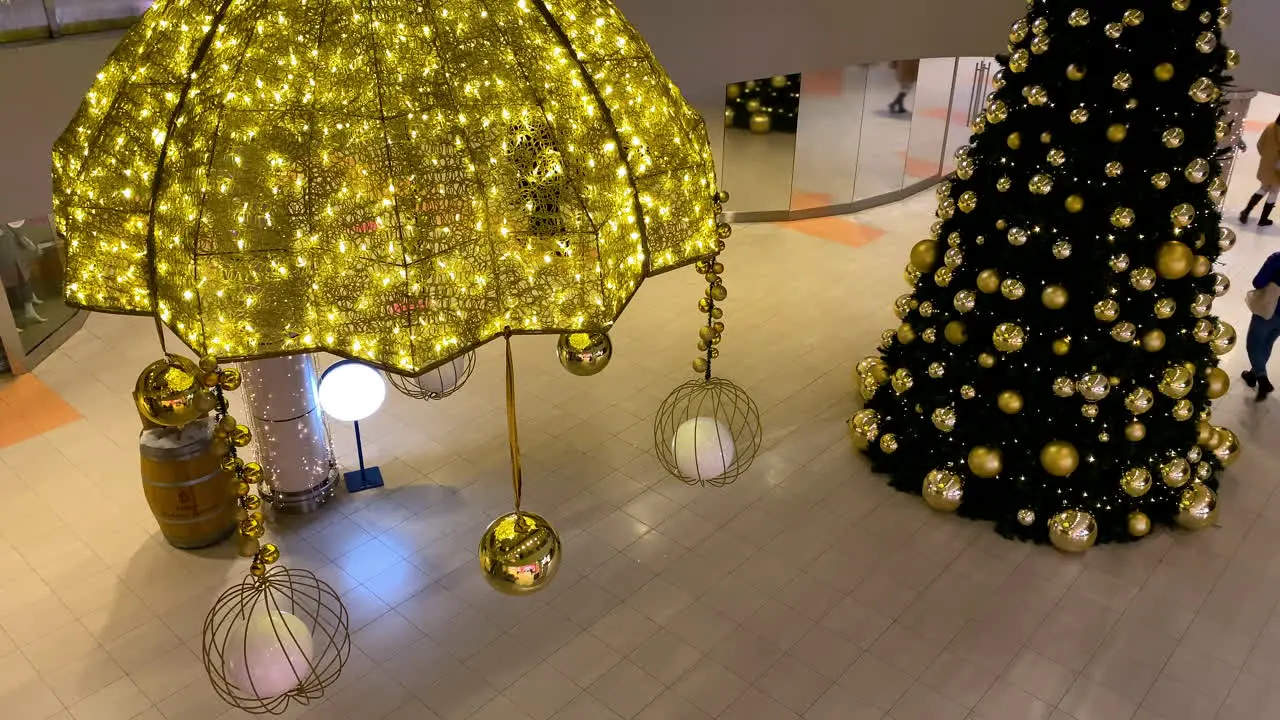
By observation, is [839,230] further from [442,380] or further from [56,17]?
[56,17]

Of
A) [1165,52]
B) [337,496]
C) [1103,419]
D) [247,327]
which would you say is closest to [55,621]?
[337,496]

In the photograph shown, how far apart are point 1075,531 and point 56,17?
6.88 metres

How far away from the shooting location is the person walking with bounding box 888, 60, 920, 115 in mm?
11008

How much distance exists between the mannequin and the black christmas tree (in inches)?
276

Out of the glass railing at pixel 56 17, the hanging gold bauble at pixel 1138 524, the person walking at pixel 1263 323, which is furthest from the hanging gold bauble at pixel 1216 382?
the glass railing at pixel 56 17

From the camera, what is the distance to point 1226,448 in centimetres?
634

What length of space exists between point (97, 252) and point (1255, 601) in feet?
20.1

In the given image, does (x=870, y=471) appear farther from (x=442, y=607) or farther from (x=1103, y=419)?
(x=442, y=607)

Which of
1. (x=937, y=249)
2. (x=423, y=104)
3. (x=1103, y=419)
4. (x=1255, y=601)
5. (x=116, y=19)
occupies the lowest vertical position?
(x=1255, y=601)

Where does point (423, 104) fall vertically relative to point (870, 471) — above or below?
above

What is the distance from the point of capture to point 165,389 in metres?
1.78

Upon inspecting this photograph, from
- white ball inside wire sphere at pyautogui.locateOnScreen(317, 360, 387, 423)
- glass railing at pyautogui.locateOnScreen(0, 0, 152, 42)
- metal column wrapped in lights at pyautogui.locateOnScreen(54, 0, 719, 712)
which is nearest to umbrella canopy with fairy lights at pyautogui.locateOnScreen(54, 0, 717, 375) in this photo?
metal column wrapped in lights at pyautogui.locateOnScreen(54, 0, 719, 712)

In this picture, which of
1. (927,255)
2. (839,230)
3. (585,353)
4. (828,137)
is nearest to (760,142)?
(828,137)

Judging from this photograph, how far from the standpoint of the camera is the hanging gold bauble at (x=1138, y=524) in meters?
5.88
